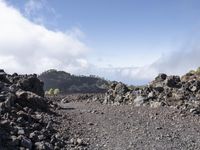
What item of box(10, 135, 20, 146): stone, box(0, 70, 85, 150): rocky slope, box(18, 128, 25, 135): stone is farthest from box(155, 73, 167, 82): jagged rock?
box(10, 135, 20, 146): stone

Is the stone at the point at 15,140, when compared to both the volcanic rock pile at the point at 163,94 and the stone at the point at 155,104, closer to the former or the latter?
the volcanic rock pile at the point at 163,94

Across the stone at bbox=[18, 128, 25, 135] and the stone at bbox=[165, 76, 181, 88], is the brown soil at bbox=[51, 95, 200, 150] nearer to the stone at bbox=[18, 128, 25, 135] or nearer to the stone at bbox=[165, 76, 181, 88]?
the stone at bbox=[18, 128, 25, 135]

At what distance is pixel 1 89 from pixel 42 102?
2673 mm

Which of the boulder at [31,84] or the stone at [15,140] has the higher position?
the boulder at [31,84]

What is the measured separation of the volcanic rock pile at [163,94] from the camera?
83.2 ft

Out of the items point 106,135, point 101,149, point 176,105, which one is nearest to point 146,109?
point 176,105

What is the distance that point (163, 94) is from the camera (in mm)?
26953

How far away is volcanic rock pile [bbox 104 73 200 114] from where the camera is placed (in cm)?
2536

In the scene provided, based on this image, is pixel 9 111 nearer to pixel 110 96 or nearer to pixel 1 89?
pixel 1 89

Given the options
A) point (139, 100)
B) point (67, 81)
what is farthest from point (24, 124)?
point (67, 81)

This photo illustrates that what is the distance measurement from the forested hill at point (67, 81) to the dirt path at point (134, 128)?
29.9 metres

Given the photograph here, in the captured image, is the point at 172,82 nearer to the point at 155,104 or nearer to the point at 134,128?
the point at 155,104

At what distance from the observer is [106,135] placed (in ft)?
59.3

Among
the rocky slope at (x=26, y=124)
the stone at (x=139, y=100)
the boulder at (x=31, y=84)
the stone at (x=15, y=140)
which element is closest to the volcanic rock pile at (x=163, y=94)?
the stone at (x=139, y=100)
